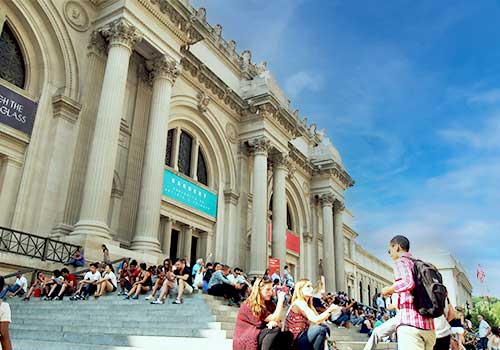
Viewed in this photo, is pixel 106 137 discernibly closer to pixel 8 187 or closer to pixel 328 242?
pixel 8 187

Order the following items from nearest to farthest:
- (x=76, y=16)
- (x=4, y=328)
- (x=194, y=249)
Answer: (x=4, y=328)
(x=76, y=16)
(x=194, y=249)

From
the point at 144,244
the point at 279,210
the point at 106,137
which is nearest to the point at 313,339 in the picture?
the point at 144,244

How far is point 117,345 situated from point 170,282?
9.60 feet

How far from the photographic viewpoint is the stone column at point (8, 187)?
13.7m

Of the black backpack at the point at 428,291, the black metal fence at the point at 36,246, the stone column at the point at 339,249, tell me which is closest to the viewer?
the black backpack at the point at 428,291

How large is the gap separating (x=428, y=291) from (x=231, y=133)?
21.9m

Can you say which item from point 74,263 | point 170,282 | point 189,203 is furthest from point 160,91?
point 170,282

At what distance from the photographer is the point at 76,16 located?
16.4 meters

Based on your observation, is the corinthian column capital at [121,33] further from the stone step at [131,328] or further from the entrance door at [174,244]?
the stone step at [131,328]

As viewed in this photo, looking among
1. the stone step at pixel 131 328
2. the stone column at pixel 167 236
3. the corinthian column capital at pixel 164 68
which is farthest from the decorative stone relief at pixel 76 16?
the stone step at pixel 131 328

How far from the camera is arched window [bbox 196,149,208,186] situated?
2342 cm

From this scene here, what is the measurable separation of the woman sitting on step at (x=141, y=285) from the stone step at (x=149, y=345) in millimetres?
3218

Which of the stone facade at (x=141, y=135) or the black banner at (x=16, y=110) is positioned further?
the stone facade at (x=141, y=135)

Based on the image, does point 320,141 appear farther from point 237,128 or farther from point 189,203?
point 189,203
